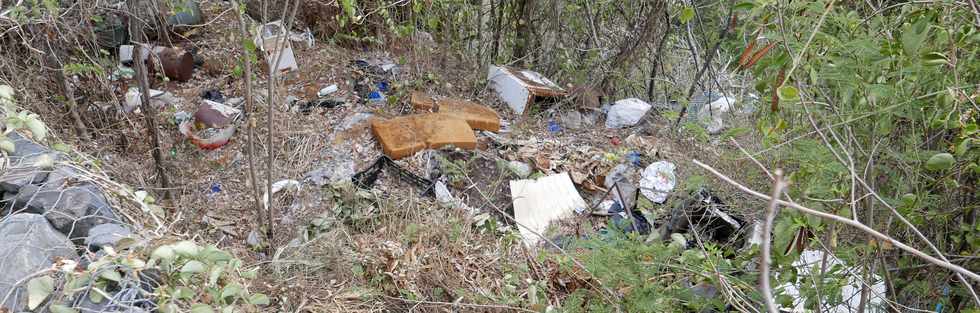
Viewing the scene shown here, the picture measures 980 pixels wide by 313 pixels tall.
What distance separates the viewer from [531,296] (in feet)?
7.10

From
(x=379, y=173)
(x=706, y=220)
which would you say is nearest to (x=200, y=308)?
(x=379, y=173)

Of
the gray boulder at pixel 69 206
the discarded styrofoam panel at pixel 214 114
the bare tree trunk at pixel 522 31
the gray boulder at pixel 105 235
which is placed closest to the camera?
the gray boulder at pixel 105 235

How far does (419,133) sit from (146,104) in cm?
131

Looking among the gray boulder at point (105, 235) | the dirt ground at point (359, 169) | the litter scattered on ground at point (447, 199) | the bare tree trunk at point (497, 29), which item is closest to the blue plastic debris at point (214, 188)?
the dirt ground at point (359, 169)

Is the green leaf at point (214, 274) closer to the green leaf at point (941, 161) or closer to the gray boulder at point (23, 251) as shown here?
the gray boulder at point (23, 251)

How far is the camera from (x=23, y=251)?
1230 mm

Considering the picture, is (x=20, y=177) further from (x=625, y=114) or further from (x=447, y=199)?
(x=625, y=114)

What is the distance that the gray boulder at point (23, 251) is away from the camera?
3.78 ft

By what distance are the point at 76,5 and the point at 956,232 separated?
3316mm

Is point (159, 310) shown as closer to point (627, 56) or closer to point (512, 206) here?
point (512, 206)

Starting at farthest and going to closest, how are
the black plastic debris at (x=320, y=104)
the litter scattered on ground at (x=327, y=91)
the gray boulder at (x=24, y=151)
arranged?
the litter scattered on ground at (x=327, y=91), the black plastic debris at (x=320, y=104), the gray boulder at (x=24, y=151)

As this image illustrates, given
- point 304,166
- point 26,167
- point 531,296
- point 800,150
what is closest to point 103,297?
point 26,167

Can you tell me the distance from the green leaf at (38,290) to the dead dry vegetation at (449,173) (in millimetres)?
30

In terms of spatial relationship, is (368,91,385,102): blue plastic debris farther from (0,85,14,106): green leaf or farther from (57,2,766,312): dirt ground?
(0,85,14,106): green leaf
